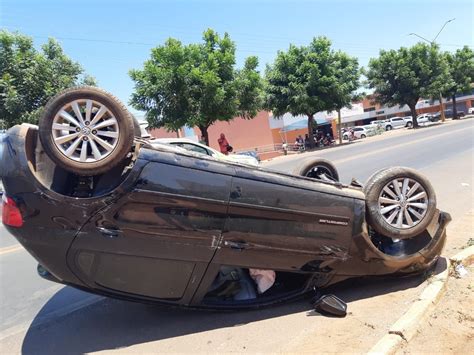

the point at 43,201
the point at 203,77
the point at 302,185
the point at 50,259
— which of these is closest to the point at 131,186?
the point at 43,201

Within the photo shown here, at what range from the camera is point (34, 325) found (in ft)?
13.5

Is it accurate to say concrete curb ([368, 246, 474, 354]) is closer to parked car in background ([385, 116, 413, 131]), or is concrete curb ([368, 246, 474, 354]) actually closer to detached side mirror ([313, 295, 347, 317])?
detached side mirror ([313, 295, 347, 317])

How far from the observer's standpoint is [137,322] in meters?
3.99

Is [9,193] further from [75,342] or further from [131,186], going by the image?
[75,342]

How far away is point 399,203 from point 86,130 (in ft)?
9.55

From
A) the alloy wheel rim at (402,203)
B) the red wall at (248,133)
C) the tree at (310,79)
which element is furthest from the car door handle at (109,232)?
the red wall at (248,133)

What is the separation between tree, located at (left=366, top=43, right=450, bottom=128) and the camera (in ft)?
141

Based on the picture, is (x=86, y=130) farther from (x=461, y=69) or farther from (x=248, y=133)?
(x=461, y=69)

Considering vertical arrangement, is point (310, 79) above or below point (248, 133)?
above

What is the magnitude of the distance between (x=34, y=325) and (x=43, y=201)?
165 centimetres

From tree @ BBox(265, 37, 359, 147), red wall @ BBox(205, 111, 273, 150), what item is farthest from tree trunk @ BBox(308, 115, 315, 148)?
red wall @ BBox(205, 111, 273, 150)

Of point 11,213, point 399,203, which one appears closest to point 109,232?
point 11,213

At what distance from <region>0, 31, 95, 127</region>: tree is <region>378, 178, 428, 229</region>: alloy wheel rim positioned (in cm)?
1669

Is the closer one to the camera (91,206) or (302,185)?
(91,206)
